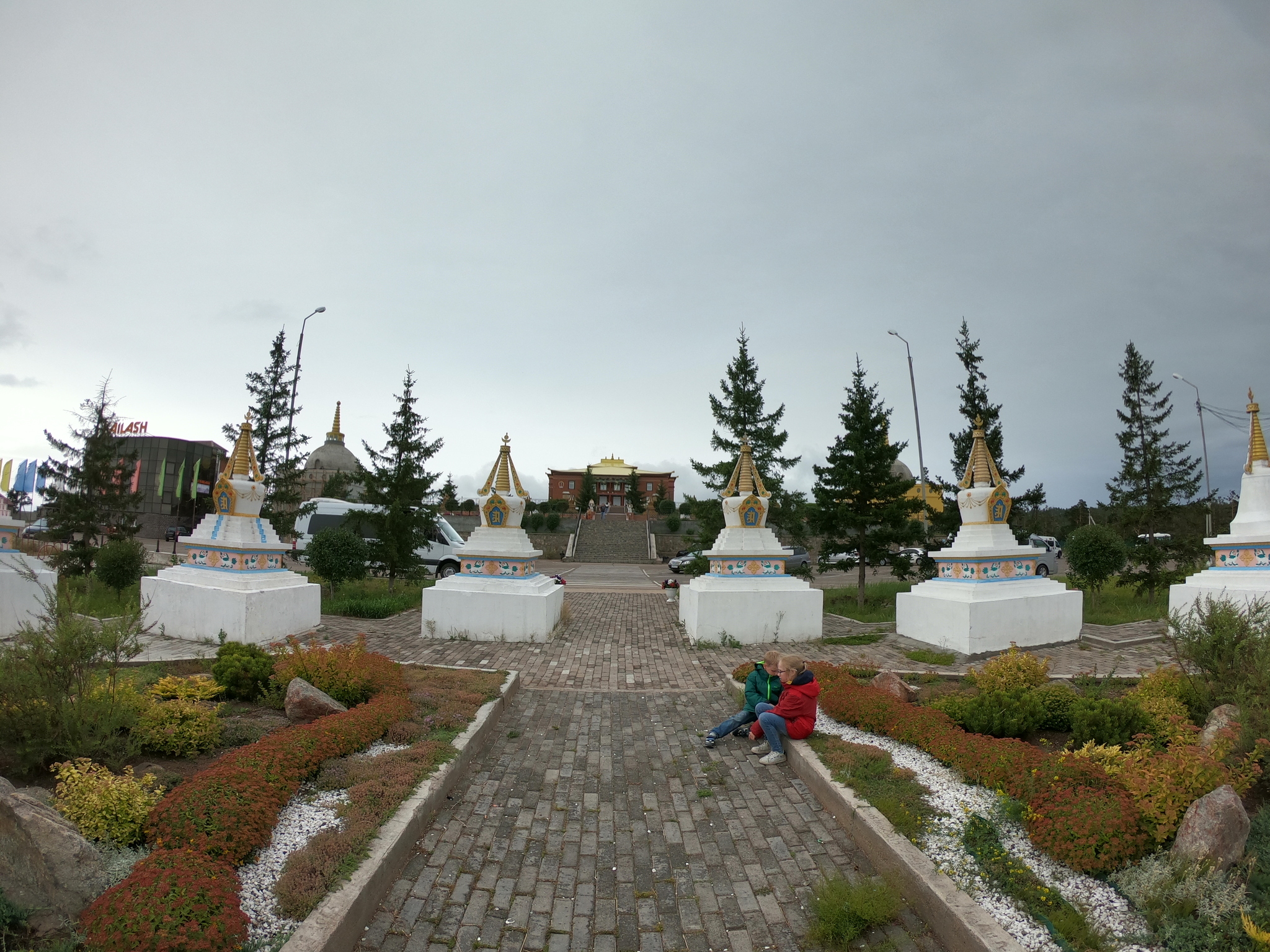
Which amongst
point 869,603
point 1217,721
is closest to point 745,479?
point 869,603

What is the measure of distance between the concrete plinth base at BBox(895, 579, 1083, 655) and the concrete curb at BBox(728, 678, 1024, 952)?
6.46 meters

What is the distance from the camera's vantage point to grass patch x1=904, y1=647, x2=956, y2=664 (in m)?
10.0

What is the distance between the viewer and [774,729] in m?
6.21

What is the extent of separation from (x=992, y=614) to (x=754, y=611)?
3.87 metres

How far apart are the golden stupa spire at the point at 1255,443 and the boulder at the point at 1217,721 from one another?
8.84 meters

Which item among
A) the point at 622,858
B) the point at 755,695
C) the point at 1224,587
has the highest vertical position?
the point at 1224,587

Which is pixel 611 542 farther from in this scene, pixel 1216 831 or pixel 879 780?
pixel 1216 831

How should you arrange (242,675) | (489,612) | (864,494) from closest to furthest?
(242,675) < (489,612) < (864,494)

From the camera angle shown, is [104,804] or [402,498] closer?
[104,804]

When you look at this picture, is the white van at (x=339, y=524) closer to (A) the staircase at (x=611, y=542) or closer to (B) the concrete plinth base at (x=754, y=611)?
(B) the concrete plinth base at (x=754, y=611)

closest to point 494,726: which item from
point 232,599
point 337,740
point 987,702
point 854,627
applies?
point 337,740

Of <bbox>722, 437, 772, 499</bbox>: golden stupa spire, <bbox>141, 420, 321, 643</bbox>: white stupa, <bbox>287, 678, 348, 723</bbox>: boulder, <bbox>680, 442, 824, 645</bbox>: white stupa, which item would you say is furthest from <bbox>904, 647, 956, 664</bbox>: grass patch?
<bbox>141, 420, 321, 643</bbox>: white stupa

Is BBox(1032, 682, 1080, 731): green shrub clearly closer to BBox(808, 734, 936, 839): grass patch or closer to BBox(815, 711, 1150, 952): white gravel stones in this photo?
BBox(815, 711, 1150, 952): white gravel stones

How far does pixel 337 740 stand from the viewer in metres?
5.40
